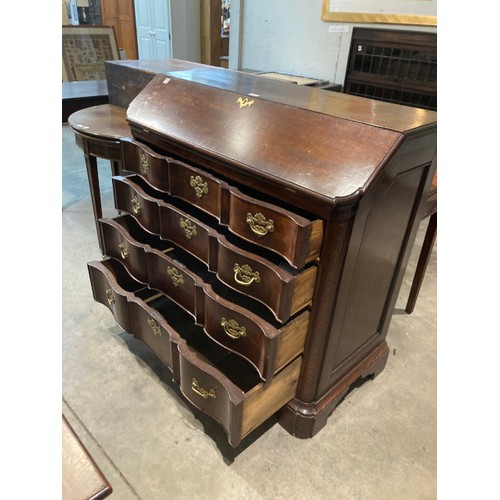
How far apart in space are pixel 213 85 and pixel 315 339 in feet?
2.63

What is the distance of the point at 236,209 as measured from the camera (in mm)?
966

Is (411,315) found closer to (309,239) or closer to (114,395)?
(309,239)

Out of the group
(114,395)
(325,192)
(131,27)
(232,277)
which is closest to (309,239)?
(325,192)

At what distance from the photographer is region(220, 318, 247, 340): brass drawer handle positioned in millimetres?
985

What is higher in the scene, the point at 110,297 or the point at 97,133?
the point at 97,133

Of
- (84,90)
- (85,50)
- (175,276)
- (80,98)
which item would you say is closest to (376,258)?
(175,276)

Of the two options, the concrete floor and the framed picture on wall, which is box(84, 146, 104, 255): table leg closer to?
the concrete floor

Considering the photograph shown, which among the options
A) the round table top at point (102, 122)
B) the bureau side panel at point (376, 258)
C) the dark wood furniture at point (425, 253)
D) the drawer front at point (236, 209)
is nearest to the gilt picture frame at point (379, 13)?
the dark wood furniture at point (425, 253)

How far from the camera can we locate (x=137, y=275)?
4.19 ft

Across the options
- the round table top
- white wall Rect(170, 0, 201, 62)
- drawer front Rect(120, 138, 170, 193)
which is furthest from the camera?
white wall Rect(170, 0, 201, 62)

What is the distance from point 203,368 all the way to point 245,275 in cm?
25

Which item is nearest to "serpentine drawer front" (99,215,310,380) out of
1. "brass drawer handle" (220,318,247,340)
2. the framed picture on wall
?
"brass drawer handle" (220,318,247,340)

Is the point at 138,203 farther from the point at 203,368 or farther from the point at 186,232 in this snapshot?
the point at 203,368

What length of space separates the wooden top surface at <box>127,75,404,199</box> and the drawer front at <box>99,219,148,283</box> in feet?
1.08
